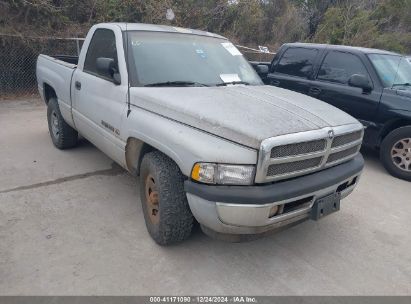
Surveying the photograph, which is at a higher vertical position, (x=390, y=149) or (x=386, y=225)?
(x=390, y=149)

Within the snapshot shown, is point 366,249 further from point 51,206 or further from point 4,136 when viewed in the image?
point 4,136

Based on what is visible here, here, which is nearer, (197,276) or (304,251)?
(197,276)

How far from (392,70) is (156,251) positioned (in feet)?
16.0

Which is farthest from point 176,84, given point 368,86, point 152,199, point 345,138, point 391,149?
point 391,149

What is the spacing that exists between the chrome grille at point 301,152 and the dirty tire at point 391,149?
2.49 m

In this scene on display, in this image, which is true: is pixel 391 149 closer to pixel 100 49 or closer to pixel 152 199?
pixel 152 199

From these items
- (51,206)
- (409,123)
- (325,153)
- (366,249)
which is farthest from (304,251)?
(409,123)

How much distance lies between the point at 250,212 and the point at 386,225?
2116mm

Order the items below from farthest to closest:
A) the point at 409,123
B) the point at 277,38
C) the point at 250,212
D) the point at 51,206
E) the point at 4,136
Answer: the point at 277,38 < the point at 4,136 < the point at 409,123 < the point at 51,206 < the point at 250,212

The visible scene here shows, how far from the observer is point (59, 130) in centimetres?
536

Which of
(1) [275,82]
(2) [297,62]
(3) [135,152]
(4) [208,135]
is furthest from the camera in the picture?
(1) [275,82]

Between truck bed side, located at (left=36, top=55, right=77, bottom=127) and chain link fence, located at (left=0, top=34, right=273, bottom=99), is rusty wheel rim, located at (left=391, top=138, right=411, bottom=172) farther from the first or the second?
chain link fence, located at (left=0, top=34, right=273, bottom=99)

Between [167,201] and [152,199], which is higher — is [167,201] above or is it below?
above

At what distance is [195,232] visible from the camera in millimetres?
3416
